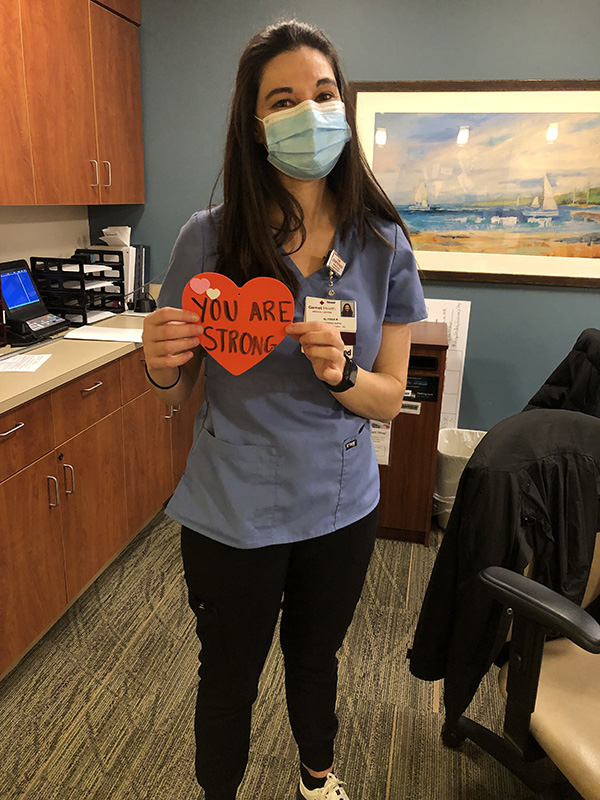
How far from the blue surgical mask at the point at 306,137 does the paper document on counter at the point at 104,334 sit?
1.51 m

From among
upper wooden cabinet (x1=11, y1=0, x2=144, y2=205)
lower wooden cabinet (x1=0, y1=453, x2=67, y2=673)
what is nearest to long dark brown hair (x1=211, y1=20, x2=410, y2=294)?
lower wooden cabinet (x1=0, y1=453, x2=67, y2=673)

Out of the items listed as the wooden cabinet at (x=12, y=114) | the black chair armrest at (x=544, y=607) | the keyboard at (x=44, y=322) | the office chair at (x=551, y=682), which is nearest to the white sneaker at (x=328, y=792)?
the office chair at (x=551, y=682)

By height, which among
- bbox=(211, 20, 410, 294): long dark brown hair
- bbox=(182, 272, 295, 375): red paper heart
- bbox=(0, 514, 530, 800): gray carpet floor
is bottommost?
bbox=(0, 514, 530, 800): gray carpet floor

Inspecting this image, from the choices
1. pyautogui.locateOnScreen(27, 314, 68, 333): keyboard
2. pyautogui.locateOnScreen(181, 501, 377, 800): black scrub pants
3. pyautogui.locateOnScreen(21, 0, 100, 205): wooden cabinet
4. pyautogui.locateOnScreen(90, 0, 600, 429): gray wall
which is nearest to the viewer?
pyautogui.locateOnScreen(181, 501, 377, 800): black scrub pants

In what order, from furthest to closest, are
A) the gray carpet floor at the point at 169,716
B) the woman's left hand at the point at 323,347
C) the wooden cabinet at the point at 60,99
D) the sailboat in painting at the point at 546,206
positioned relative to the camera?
the sailboat in painting at the point at 546,206 < the wooden cabinet at the point at 60,99 < the gray carpet floor at the point at 169,716 < the woman's left hand at the point at 323,347

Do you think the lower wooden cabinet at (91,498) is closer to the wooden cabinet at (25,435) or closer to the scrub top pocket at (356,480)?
the wooden cabinet at (25,435)

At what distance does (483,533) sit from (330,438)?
45cm

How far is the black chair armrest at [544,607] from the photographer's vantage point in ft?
3.49

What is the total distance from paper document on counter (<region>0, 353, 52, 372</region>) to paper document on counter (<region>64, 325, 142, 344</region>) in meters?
0.30

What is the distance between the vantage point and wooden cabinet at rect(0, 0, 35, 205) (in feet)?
6.83

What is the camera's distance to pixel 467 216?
2.87 metres

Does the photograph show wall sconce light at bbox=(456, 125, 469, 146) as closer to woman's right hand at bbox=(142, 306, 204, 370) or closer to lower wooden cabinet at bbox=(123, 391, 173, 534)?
lower wooden cabinet at bbox=(123, 391, 173, 534)

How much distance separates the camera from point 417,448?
261cm

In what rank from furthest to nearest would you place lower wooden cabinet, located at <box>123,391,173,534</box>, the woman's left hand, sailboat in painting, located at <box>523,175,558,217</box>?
sailboat in painting, located at <box>523,175,558,217</box> → lower wooden cabinet, located at <box>123,391,173,534</box> → the woman's left hand
